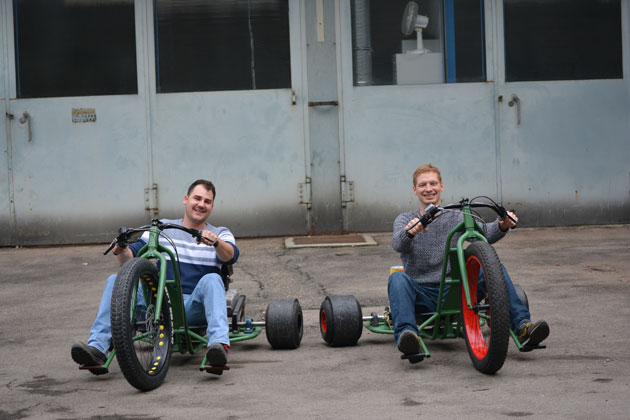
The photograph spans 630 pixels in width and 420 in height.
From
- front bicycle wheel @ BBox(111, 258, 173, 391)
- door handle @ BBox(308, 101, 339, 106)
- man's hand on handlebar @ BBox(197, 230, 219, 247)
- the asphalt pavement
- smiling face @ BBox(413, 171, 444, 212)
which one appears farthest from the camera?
door handle @ BBox(308, 101, 339, 106)

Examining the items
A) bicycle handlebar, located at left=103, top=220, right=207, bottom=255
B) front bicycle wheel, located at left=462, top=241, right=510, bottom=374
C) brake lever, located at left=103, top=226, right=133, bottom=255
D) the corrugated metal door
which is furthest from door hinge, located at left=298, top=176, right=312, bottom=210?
brake lever, located at left=103, top=226, right=133, bottom=255

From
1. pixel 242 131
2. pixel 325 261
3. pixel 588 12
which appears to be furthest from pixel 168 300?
pixel 588 12

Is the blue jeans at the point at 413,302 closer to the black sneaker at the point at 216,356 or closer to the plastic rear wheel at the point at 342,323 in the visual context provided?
the plastic rear wheel at the point at 342,323

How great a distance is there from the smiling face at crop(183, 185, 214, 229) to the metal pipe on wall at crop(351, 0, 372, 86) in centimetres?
561

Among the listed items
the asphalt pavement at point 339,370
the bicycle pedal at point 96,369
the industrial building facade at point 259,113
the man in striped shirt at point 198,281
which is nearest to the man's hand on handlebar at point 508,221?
the asphalt pavement at point 339,370

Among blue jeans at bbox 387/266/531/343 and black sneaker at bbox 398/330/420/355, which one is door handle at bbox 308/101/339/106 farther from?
black sneaker at bbox 398/330/420/355

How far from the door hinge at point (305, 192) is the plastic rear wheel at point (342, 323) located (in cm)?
514

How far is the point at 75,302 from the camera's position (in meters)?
7.00

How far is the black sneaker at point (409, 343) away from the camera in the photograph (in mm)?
4535

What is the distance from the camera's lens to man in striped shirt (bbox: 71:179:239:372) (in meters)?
4.52

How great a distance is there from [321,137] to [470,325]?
5955mm

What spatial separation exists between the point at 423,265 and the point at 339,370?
34.2 inches

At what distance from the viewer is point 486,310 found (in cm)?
470

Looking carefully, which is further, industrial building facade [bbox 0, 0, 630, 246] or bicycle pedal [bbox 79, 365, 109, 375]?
industrial building facade [bbox 0, 0, 630, 246]
